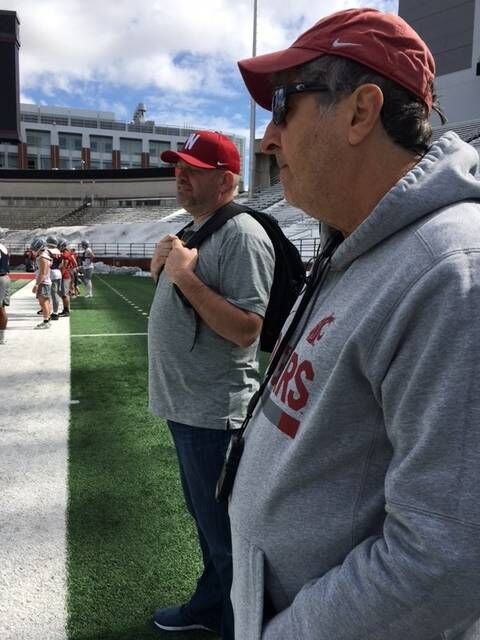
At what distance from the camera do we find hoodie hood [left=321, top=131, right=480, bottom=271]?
2.79 ft

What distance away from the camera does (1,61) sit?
32.3 meters

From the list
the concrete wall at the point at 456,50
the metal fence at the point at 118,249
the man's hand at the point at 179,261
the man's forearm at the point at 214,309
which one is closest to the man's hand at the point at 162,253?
the man's hand at the point at 179,261

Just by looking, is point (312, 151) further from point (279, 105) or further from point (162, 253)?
point (162, 253)

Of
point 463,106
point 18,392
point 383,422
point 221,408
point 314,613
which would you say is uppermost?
point 463,106

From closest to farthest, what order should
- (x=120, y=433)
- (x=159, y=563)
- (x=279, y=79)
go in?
(x=279, y=79), (x=159, y=563), (x=120, y=433)

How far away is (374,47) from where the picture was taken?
92 centimetres

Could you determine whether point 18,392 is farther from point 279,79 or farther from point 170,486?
point 279,79

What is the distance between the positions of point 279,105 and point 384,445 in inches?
27.2

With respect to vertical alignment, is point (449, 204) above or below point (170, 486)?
above

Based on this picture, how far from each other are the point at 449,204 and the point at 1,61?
38350 millimetres

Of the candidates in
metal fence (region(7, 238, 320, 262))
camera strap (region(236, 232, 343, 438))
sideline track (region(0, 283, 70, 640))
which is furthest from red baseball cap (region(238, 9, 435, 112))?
metal fence (region(7, 238, 320, 262))

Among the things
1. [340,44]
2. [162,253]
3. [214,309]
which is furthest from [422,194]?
[162,253]

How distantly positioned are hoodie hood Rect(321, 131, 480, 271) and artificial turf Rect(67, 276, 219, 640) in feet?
7.00

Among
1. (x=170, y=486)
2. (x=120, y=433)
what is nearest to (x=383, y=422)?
(x=170, y=486)
